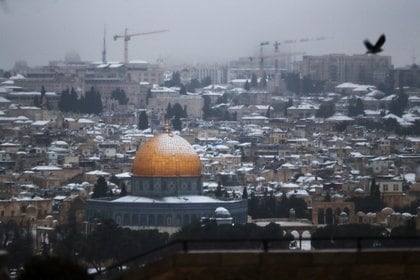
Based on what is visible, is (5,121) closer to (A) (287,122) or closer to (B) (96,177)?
(A) (287,122)

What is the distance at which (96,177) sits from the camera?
223 feet

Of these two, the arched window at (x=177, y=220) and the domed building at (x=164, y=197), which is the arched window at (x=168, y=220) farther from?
the arched window at (x=177, y=220)

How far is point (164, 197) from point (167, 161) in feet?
3.65

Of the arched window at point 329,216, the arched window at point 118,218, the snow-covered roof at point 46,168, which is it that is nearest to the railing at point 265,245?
the arched window at point 118,218

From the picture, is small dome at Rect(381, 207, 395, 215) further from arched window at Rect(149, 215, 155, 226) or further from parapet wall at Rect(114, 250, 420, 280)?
parapet wall at Rect(114, 250, 420, 280)

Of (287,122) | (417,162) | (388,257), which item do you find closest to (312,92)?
(287,122)

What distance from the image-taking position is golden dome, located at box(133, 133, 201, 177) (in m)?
54.7

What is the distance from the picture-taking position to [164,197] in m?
54.0

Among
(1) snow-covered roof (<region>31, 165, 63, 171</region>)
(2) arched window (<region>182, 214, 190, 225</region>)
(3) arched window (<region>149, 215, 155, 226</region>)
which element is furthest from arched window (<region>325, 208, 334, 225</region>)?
(1) snow-covered roof (<region>31, 165, 63, 171</region>)

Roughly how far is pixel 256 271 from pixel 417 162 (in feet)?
190

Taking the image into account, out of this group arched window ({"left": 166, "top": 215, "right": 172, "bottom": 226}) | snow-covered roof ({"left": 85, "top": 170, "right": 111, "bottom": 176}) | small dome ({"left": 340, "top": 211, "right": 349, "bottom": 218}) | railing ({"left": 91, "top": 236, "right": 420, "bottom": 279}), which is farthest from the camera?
snow-covered roof ({"left": 85, "top": 170, "right": 111, "bottom": 176})

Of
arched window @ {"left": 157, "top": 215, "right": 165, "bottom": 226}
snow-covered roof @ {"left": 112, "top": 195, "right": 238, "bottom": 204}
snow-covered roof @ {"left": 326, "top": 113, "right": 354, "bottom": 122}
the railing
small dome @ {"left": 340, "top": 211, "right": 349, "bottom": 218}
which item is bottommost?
arched window @ {"left": 157, "top": 215, "right": 165, "bottom": 226}

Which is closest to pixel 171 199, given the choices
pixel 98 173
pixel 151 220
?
pixel 151 220

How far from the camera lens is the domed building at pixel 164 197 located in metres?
52.6
